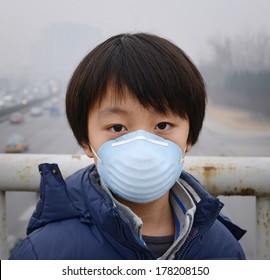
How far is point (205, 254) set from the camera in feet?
3.24

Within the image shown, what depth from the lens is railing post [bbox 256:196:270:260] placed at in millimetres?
1316

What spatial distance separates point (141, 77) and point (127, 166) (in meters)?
0.22

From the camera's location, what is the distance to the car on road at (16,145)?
521cm

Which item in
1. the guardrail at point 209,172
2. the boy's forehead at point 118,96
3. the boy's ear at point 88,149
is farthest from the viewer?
the guardrail at point 209,172

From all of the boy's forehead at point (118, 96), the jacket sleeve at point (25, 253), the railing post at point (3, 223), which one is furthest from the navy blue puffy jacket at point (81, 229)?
the railing post at point (3, 223)

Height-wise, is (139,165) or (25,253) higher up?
(139,165)

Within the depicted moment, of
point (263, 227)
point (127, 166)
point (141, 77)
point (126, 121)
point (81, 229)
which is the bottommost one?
point (263, 227)

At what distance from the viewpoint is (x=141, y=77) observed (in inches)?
36.1

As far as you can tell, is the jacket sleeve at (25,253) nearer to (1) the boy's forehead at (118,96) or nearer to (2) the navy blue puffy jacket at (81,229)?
(2) the navy blue puffy jacket at (81,229)

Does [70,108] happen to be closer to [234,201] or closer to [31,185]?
[31,185]

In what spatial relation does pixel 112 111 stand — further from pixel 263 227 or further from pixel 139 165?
pixel 263 227

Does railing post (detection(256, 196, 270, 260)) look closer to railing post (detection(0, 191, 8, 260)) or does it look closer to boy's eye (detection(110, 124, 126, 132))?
boy's eye (detection(110, 124, 126, 132))

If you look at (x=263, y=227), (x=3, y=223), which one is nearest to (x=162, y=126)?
(x=263, y=227)

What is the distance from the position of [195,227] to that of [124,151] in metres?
0.28
